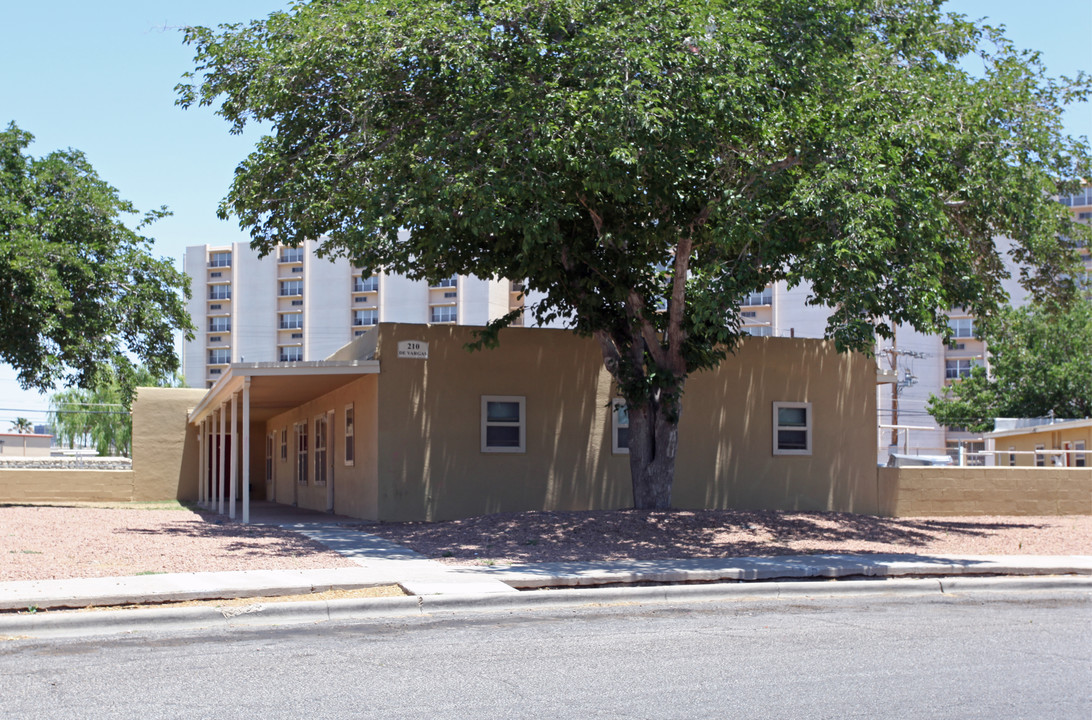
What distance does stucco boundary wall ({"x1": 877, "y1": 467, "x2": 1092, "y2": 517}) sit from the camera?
71.2 feet

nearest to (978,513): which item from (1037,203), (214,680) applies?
(1037,203)

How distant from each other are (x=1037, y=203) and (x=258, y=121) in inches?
473

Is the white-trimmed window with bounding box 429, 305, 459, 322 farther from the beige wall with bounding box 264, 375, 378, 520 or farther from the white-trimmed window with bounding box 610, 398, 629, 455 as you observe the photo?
the white-trimmed window with bounding box 610, 398, 629, 455

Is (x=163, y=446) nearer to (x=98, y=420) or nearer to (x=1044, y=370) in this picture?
(x=1044, y=370)

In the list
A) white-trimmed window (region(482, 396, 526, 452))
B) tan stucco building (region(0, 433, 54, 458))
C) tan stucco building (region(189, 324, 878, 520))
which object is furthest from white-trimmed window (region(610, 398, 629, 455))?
tan stucco building (region(0, 433, 54, 458))

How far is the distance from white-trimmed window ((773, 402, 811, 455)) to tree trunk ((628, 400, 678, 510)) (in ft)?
14.8

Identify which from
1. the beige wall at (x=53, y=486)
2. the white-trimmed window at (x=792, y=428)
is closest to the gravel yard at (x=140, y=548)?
the white-trimmed window at (x=792, y=428)

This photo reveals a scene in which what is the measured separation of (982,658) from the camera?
7.72m

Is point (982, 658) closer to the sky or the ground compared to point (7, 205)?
closer to the ground

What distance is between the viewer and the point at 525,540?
14.9 m

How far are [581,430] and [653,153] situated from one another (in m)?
7.41

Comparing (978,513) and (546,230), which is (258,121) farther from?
(978,513)

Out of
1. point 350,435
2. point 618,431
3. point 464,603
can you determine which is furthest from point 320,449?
point 464,603

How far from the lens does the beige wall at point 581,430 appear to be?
61.4ft
